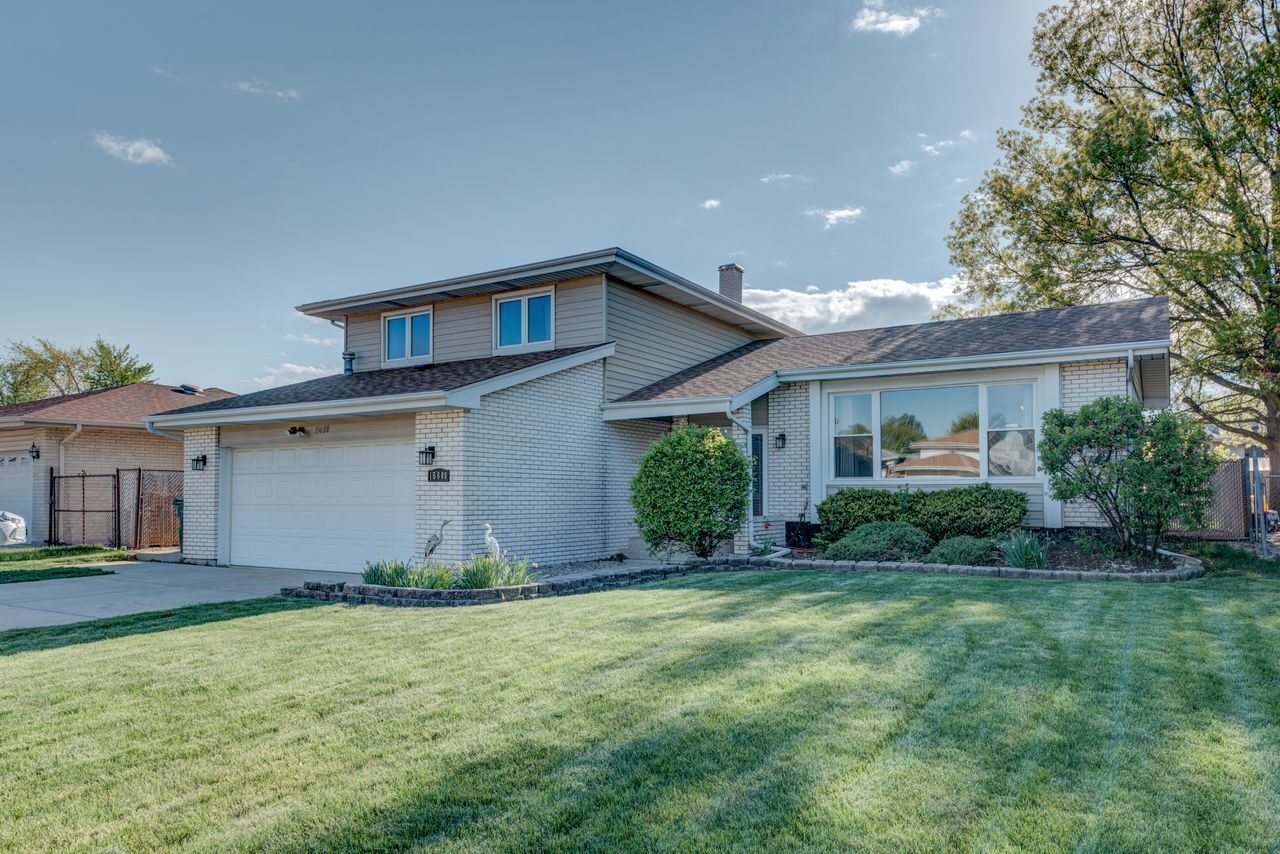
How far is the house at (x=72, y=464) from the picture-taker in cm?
1855

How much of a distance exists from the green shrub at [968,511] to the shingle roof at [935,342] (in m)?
2.21

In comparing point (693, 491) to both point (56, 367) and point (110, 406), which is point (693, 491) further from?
point (56, 367)

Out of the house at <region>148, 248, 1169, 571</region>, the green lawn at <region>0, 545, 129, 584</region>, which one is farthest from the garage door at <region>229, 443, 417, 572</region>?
the green lawn at <region>0, 545, 129, 584</region>

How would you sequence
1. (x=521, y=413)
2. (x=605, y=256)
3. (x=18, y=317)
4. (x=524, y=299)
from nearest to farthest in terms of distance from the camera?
1. (x=521, y=413)
2. (x=605, y=256)
3. (x=524, y=299)
4. (x=18, y=317)

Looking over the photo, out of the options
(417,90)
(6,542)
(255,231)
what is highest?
(417,90)

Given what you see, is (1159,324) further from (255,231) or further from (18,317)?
(18,317)

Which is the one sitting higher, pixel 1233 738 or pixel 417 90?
pixel 417 90

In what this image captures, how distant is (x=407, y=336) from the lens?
1634cm

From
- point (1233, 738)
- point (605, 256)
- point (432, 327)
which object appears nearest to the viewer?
point (1233, 738)

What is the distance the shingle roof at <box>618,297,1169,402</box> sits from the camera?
12.4 metres

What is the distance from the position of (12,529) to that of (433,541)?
14.6 meters

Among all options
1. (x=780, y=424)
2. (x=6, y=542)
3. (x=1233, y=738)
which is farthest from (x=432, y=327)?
(x=1233, y=738)

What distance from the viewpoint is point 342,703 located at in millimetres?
4453

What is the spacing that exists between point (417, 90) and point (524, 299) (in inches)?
171
